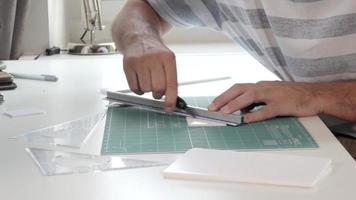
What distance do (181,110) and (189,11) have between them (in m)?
0.48

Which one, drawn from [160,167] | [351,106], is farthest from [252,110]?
[160,167]

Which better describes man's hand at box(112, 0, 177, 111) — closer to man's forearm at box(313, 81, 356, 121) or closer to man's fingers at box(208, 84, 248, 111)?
man's fingers at box(208, 84, 248, 111)

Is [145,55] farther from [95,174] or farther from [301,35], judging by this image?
[95,174]

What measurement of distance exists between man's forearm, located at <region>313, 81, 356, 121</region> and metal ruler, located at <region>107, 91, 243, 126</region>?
157 millimetres

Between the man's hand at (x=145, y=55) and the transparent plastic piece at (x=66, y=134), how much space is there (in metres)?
0.12

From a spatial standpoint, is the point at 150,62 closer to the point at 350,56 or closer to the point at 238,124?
the point at 238,124

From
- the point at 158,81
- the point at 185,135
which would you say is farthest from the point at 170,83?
the point at 185,135

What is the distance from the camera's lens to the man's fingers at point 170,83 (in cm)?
91

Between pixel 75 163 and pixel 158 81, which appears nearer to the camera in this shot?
pixel 75 163

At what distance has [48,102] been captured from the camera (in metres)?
1.02

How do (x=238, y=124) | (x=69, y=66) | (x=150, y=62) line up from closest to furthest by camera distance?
(x=238, y=124), (x=150, y=62), (x=69, y=66)

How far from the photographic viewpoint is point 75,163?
694 mm

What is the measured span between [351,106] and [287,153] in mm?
261

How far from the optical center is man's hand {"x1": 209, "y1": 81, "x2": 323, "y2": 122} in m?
0.88
